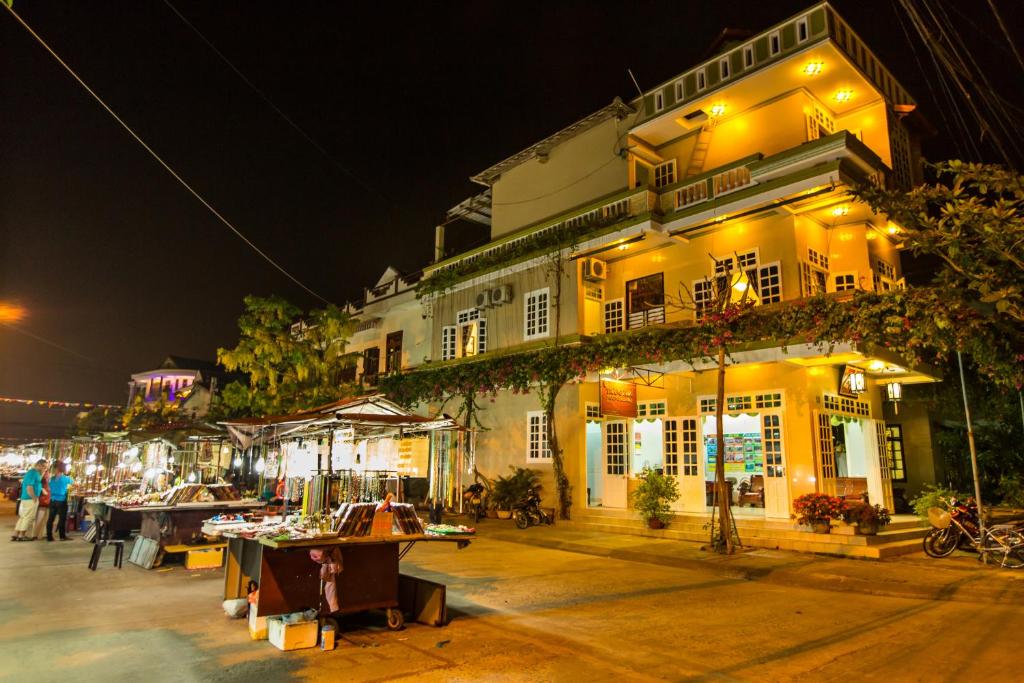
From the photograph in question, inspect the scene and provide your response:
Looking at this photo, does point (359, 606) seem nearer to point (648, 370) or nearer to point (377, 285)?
point (648, 370)

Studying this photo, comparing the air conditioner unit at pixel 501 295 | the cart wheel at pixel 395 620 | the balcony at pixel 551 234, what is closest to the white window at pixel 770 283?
the balcony at pixel 551 234

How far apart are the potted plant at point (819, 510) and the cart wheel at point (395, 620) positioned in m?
9.06

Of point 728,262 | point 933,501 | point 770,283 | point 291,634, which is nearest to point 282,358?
point 728,262

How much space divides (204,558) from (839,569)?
1078cm

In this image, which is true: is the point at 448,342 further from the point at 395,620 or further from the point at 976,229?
the point at 976,229

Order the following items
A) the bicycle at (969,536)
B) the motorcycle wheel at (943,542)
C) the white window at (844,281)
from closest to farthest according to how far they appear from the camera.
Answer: the bicycle at (969,536) → the motorcycle wheel at (943,542) → the white window at (844,281)

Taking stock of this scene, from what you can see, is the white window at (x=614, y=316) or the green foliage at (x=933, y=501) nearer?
the green foliage at (x=933, y=501)

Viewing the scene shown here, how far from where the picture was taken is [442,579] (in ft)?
31.2

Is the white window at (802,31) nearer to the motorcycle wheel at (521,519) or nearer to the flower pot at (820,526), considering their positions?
the flower pot at (820,526)

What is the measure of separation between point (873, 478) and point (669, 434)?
16.6 feet

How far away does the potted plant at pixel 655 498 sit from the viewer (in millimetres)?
14117

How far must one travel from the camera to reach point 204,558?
34.0 feet

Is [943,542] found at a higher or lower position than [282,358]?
lower

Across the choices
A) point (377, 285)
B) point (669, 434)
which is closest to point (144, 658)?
point (669, 434)
